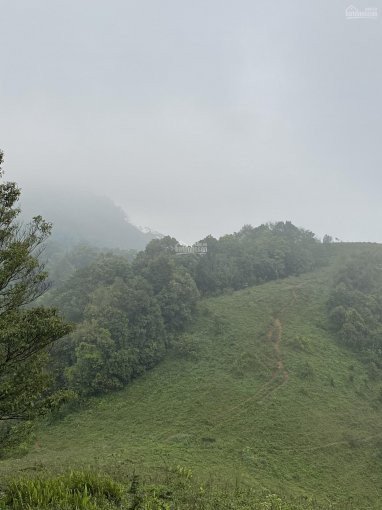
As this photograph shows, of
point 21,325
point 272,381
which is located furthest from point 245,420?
point 21,325

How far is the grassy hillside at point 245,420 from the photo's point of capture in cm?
2234

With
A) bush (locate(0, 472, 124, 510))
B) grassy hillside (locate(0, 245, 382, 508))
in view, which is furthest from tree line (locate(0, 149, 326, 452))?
grassy hillside (locate(0, 245, 382, 508))

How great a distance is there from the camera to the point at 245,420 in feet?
97.4

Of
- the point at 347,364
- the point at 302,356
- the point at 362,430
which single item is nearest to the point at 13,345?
the point at 362,430

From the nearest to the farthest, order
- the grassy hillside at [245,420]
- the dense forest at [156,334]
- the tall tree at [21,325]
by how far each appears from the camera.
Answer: the tall tree at [21,325] < the dense forest at [156,334] < the grassy hillside at [245,420]

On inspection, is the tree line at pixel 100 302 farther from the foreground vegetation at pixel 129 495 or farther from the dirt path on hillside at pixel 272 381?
the dirt path on hillside at pixel 272 381

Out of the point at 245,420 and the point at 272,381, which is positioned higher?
the point at 272,381

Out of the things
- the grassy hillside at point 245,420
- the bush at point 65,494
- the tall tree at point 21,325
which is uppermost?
the tall tree at point 21,325

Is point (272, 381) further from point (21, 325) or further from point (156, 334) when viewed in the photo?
point (21, 325)

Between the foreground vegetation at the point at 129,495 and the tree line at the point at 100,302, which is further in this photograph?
the tree line at the point at 100,302

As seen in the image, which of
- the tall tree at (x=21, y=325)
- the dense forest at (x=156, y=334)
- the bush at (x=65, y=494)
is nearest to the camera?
the bush at (x=65, y=494)

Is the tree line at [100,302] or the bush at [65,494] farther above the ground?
the tree line at [100,302]

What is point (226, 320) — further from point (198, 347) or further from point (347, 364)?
point (347, 364)

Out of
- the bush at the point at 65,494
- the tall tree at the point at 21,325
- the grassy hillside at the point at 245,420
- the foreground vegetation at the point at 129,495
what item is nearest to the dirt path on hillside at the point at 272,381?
the grassy hillside at the point at 245,420
